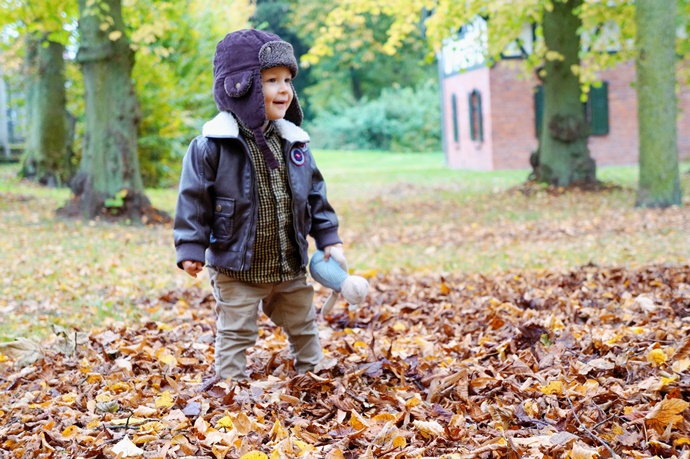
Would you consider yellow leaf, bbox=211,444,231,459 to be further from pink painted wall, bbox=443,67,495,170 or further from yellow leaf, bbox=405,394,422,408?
pink painted wall, bbox=443,67,495,170

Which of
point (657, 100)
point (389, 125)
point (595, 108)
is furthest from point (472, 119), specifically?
point (389, 125)

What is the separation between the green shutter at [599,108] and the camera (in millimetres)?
25484

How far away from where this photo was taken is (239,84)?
3.93 meters

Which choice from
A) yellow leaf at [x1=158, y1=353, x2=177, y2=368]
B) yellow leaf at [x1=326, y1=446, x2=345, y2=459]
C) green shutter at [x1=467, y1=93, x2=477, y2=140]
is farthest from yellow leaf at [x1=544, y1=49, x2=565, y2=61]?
yellow leaf at [x1=326, y1=446, x2=345, y2=459]

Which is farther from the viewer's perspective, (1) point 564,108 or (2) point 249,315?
(1) point 564,108

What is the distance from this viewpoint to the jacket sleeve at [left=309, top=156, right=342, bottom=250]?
14.0 feet

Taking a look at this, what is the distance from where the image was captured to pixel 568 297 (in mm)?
5992

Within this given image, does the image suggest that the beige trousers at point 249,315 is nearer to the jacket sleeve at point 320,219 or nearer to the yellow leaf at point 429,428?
the jacket sleeve at point 320,219

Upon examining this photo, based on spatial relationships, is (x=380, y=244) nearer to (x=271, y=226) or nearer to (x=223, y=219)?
(x=271, y=226)

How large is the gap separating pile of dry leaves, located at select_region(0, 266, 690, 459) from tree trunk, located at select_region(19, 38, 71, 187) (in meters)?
16.0

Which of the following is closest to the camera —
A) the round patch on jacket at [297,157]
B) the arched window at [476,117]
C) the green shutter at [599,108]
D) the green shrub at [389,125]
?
the round patch on jacket at [297,157]

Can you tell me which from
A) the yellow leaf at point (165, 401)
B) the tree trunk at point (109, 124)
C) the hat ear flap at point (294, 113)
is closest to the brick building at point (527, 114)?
the tree trunk at point (109, 124)

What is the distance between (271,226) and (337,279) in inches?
16.6

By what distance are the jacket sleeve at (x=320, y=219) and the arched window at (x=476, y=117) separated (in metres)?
23.2
